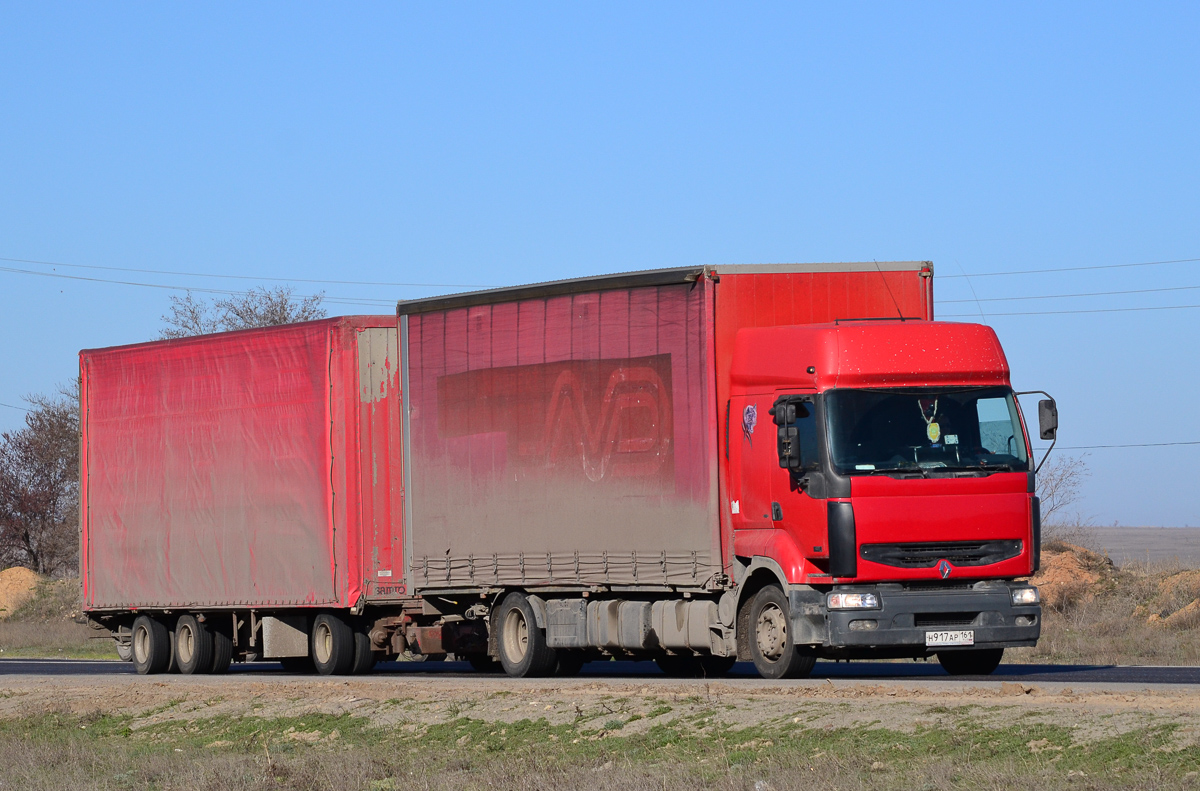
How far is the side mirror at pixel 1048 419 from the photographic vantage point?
17.0 m

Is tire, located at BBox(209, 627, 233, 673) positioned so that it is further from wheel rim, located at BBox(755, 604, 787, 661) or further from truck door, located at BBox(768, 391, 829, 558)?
truck door, located at BBox(768, 391, 829, 558)

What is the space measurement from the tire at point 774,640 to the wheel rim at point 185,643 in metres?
10.2

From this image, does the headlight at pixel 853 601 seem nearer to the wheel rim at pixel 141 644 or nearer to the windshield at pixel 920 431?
the windshield at pixel 920 431

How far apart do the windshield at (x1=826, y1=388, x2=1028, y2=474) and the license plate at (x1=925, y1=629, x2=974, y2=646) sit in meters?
1.62

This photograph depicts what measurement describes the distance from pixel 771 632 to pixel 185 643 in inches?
431

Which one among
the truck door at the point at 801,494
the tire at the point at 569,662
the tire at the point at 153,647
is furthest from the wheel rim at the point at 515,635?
the tire at the point at 153,647

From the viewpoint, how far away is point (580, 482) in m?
19.4

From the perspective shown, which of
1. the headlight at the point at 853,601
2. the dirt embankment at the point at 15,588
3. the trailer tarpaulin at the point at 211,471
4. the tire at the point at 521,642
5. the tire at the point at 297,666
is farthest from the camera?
the dirt embankment at the point at 15,588

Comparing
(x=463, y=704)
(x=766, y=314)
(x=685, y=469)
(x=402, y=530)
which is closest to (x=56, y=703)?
(x=402, y=530)

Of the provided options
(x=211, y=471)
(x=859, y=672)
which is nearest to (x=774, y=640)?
(x=859, y=672)

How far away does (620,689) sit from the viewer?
16609mm

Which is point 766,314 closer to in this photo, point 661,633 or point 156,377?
point 661,633

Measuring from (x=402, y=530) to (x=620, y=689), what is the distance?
5.90 meters

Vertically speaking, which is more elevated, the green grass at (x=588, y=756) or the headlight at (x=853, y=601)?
the headlight at (x=853, y=601)
